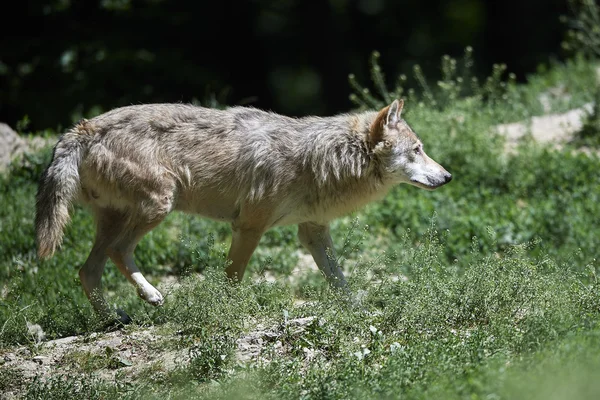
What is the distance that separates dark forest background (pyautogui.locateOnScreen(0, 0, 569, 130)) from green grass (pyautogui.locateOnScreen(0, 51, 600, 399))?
4393mm

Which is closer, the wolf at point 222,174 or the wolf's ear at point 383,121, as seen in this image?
the wolf at point 222,174

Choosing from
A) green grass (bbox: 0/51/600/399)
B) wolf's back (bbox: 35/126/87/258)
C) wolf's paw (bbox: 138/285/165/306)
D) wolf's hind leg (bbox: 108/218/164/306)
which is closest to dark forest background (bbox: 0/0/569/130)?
green grass (bbox: 0/51/600/399)

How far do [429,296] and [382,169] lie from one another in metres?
1.83

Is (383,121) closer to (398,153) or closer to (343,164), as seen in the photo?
(398,153)

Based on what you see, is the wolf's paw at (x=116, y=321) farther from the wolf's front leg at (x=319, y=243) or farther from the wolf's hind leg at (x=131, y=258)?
the wolf's front leg at (x=319, y=243)

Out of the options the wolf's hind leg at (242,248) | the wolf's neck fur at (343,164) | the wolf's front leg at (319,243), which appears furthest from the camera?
the wolf's front leg at (319,243)

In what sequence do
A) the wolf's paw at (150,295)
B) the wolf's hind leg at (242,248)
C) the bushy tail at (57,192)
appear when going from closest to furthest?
the bushy tail at (57,192), the wolf's paw at (150,295), the wolf's hind leg at (242,248)

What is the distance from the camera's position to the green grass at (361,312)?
17.3ft

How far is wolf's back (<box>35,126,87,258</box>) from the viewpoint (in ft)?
23.3

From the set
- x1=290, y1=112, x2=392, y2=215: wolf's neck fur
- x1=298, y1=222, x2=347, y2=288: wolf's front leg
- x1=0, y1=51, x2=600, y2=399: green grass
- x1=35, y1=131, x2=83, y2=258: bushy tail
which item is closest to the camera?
x1=0, y1=51, x2=600, y2=399: green grass

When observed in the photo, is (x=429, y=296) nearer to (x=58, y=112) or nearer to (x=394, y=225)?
(x=394, y=225)

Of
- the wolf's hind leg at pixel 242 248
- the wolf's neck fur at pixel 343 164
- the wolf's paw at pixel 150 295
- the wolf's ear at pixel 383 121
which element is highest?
the wolf's ear at pixel 383 121

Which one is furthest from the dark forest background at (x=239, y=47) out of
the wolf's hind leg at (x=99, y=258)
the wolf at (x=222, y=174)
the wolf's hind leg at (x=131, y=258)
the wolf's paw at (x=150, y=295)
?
the wolf's paw at (x=150, y=295)

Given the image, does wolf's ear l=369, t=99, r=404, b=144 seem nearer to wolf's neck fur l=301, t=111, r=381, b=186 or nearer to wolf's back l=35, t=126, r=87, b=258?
wolf's neck fur l=301, t=111, r=381, b=186
